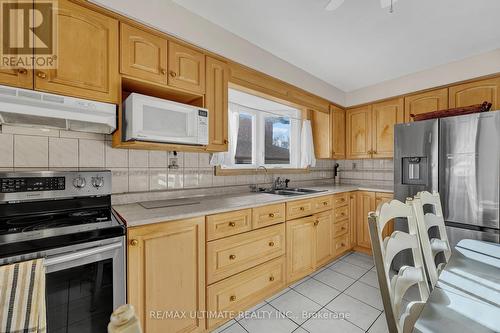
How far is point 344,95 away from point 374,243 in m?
3.18

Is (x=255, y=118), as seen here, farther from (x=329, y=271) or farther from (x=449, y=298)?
(x=449, y=298)

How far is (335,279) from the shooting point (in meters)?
2.30

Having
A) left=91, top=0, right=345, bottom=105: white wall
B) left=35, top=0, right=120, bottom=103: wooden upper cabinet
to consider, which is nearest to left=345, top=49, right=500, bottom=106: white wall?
left=91, top=0, right=345, bottom=105: white wall

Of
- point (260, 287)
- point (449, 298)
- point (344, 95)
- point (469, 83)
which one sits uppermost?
point (344, 95)

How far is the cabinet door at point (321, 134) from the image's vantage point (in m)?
3.26

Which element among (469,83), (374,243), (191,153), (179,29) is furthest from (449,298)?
(469,83)

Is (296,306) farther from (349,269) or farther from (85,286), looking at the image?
(85,286)

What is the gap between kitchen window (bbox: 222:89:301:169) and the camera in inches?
99.6

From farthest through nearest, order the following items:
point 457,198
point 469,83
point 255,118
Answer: point 255,118, point 469,83, point 457,198

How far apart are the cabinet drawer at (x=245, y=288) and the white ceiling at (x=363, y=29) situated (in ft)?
6.75

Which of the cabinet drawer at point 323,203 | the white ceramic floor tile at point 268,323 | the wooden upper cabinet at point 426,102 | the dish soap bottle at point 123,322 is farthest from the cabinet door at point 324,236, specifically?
the dish soap bottle at point 123,322

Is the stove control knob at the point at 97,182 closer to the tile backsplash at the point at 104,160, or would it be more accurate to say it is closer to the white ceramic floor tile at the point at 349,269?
the tile backsplash at the point at 104,160

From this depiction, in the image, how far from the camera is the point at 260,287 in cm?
182

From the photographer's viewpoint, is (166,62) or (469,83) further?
(469,83)
